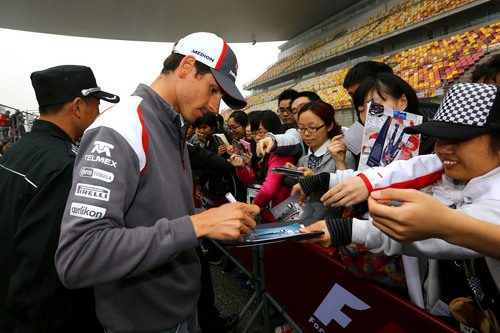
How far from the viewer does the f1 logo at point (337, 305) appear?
138cm

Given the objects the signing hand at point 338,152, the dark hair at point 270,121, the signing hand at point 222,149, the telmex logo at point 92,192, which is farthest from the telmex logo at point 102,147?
the signing hand at point 222,149

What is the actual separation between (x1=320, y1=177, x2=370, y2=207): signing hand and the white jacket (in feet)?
0.17

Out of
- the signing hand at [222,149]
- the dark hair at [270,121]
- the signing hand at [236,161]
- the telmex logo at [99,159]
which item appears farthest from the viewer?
the signing hand at [222,149]

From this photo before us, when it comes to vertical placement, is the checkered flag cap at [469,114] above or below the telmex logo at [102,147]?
below

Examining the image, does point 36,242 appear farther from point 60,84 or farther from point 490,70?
point 490,70

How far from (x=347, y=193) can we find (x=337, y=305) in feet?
2.16

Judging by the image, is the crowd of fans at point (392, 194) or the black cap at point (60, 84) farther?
the black cap at point (60, 84)

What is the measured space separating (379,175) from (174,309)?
1146 millimetres

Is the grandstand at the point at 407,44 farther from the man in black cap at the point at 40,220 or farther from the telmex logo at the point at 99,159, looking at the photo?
the telmex logo at the point at 99,159

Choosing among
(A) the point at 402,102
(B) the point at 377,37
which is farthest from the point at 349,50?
(A) the point at 402,102

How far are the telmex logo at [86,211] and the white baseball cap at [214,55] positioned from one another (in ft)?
2.25

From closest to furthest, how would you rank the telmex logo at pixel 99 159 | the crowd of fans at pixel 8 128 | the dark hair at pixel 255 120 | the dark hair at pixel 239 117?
1. the telmex logo at pixel 99 159
2. the dark hair at pixel 255 120
3. the dark hair at pixel 239 117
4. the crowd of fans at pixel 8 128

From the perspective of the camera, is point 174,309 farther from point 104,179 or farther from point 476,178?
point 476,178

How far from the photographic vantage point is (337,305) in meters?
1.49
